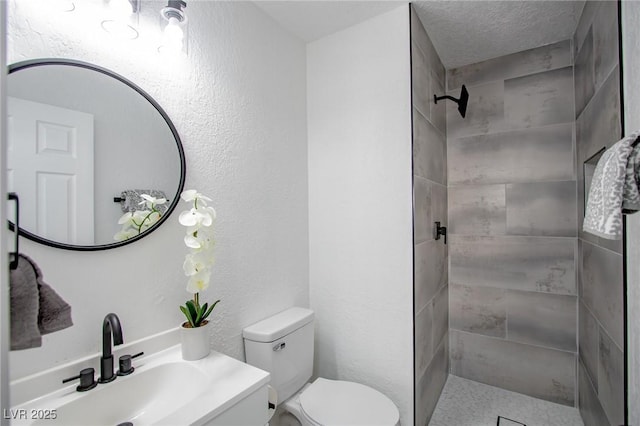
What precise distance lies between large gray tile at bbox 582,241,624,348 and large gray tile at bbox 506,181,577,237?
270mm

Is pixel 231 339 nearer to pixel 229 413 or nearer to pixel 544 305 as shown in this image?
pixel 229 413

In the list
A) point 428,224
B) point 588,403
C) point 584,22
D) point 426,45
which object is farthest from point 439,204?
point 588,403

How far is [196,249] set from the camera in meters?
1.05

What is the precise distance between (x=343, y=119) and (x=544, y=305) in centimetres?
183

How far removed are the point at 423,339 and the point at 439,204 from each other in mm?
910

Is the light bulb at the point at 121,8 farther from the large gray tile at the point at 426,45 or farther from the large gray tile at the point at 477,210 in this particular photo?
the large gray tile at the point at 477,210

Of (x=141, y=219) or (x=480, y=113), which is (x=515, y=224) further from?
(x=141, y=219)

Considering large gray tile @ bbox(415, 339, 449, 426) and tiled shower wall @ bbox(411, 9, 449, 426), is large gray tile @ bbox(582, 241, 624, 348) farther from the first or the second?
large gray tile @ bbox(415, 339, 449, 426)

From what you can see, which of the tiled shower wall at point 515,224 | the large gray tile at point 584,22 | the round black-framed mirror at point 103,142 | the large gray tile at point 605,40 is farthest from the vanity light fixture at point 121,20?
the tiled shower wall at point 515,224

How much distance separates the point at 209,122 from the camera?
1297 mm

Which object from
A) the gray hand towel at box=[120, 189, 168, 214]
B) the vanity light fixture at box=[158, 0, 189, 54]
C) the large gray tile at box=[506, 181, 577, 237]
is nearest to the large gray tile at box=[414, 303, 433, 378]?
the large gray tile at box=[506, 181, 577, 237]

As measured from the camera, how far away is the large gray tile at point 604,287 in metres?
1.10

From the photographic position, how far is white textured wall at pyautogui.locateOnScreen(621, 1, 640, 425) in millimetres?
929

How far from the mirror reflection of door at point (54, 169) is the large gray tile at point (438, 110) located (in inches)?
72.3
